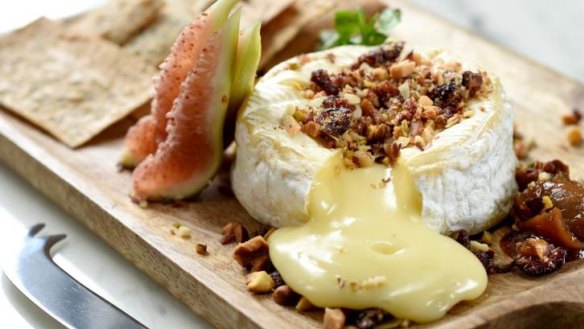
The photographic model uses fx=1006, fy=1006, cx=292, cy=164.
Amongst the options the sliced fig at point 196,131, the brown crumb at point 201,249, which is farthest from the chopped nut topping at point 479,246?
the sliced fig at point 196,131

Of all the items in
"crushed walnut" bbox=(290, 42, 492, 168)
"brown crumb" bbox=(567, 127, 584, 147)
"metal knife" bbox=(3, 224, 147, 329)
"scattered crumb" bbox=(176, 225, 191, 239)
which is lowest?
"metal knife" bbox=(3, 224, 147, 329)

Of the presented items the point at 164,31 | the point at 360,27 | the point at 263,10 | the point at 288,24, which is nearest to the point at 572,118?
the point at 360,27

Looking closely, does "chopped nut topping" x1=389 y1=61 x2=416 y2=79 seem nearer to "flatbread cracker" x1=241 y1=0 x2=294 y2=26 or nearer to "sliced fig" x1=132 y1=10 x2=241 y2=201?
"sliced fig" x1=132 y1=10 x2=241 y2=201

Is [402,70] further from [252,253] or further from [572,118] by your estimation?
[572,118]

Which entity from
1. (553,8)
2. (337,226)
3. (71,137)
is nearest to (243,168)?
(337,226)

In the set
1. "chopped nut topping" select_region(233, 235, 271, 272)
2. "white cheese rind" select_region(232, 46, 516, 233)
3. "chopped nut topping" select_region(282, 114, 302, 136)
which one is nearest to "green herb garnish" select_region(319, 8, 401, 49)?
"white cheese rind" select_region(232, 46, 516, 233)

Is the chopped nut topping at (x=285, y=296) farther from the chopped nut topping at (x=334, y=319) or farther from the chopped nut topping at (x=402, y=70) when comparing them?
the chopped nut topping at (x=402, y=70)

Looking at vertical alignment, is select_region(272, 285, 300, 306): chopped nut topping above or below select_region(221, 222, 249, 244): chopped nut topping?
above
